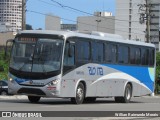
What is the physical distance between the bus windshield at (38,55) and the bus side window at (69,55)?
1.08 ft

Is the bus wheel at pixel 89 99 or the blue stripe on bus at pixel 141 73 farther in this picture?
the bus wheel at pixel 89 99

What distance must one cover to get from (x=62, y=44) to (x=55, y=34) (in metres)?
0.60

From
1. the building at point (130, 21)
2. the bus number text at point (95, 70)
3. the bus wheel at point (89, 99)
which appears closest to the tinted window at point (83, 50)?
the bus number text at point (95, 70)

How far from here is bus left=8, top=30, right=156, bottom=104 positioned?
76.9 feet

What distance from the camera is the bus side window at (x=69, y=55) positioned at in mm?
23737

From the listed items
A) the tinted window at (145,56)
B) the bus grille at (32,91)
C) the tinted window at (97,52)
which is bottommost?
the bus grille at (32,91)

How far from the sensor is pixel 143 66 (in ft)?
102

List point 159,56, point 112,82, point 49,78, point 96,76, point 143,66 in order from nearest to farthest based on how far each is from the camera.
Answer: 1. point 49,78
2. point 96,76
3. point 112,82
4. point 143,66
5. point 159,56

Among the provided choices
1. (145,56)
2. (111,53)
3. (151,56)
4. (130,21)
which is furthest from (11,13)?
(111,53)

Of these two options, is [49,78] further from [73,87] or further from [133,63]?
[133,63]

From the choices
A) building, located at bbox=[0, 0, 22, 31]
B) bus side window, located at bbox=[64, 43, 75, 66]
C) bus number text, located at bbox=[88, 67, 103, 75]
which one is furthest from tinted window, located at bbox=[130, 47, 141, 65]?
building, located at bbox=[0, 0, 22, 31]

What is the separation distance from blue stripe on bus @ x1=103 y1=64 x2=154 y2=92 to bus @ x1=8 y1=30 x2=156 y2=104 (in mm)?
637

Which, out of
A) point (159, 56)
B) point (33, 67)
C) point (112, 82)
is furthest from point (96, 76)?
point (159, 56)

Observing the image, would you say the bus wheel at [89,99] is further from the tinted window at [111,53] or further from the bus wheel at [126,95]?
the tinted window at [111,53]
